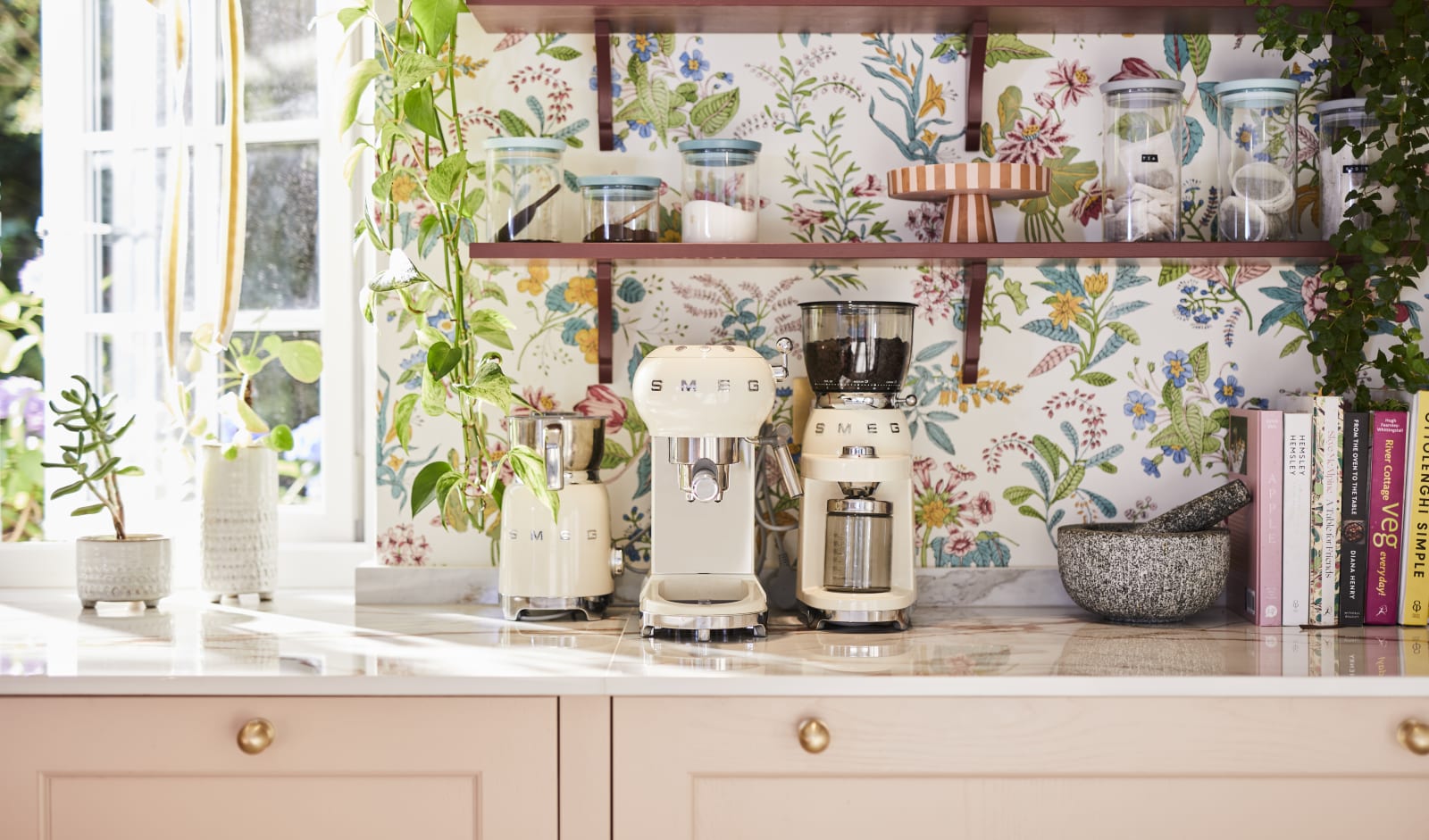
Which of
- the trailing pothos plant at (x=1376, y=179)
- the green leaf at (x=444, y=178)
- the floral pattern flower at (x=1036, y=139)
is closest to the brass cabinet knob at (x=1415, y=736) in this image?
the trailing pothos plant at (x=1376, y=179)

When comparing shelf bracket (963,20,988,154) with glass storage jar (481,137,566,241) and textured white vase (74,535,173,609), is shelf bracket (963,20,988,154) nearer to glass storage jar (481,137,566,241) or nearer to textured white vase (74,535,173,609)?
glass storage jar (481,137,566,241)

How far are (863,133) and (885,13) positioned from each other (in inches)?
7.8

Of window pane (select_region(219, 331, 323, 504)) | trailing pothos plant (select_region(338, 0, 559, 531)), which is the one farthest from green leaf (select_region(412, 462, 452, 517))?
window pane (select_region(219, 331, 323, 504))

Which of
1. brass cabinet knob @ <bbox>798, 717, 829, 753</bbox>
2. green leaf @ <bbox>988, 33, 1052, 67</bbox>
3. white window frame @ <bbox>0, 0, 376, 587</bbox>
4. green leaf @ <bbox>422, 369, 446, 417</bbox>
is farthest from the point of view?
white window frame @ <bbox>0, 0, 376, 587</bbox>

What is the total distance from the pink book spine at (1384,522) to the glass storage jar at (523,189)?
1261mm

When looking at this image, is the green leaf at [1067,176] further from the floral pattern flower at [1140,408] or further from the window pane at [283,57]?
→ the window pane at [283,57]

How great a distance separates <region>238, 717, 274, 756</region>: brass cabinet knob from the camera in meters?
1.43

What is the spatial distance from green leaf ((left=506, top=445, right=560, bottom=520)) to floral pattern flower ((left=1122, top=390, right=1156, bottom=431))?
941 millimetres

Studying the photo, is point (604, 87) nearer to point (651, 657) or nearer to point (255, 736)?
point (651, 657)

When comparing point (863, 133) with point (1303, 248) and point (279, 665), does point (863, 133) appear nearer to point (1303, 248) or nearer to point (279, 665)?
point (1303, 248)

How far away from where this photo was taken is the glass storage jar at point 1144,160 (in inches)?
72.0

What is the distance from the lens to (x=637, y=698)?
1.45 m

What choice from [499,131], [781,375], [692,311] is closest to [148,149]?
[499,131]

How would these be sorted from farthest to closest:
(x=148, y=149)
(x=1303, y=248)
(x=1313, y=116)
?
(x=148, y=149) → (x=1313, y=116) → (x=1303, y=248)
